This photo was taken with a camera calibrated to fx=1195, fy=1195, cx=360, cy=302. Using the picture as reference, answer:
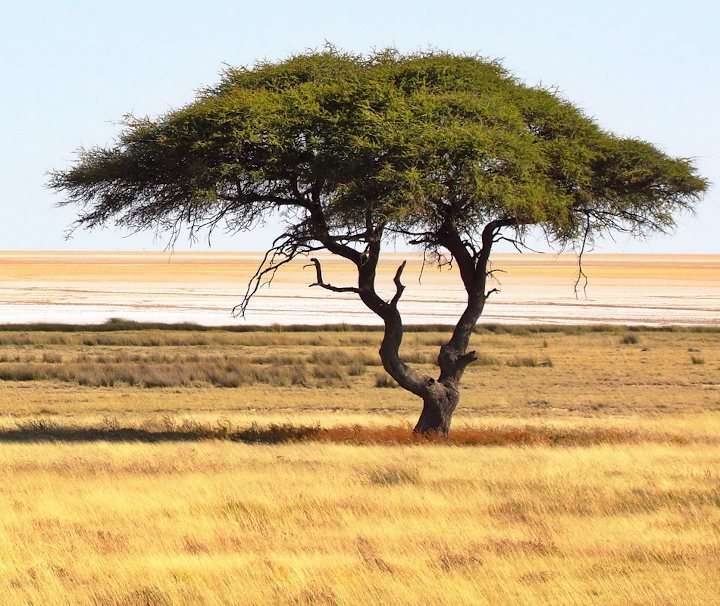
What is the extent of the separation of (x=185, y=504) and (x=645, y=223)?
12.7 metres

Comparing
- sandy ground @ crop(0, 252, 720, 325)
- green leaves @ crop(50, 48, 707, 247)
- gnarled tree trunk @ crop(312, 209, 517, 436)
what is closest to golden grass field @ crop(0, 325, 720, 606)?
gnarled tree trunk @ crop(312, 209, 517, 436)

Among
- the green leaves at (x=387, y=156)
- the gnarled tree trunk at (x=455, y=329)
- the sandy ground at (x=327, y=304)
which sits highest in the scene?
the green leaves at (x=387, y=156)

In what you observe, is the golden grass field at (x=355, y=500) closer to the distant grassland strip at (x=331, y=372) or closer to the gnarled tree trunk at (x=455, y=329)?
the distant grassland strip at (x=331, y=372)

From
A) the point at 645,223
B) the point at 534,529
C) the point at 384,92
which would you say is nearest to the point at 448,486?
the point at 534,529

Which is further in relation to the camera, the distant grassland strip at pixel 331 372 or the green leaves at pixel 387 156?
the distant grassland strip at pixel 331 372

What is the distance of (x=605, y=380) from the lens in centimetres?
3662

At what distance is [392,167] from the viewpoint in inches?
736

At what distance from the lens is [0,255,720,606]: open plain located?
9.79m

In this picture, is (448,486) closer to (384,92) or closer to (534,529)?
(534,529)

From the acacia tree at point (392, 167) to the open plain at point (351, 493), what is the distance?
3.42 metres

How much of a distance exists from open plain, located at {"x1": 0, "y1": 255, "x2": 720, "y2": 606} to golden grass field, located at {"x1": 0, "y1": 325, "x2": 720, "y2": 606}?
4 cm

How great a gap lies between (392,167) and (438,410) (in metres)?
5.00

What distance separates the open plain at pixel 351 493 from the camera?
9789 mm

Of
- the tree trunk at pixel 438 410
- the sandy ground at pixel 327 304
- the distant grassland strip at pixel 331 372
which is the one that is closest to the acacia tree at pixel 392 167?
the tree trunk at pixel 438 410
